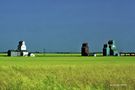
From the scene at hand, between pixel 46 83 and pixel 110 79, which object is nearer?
pixel 46 83

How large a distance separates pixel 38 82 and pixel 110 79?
512 centimetres

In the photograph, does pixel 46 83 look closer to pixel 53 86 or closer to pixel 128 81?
pixel 53 86

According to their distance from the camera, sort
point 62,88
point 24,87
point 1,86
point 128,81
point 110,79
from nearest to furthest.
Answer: point 62,88, point 24,87, point 1,86, point 128,81, point 110,79

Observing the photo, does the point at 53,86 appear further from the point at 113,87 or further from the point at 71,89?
the point at 113,87

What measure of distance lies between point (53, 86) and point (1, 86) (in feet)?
9.57

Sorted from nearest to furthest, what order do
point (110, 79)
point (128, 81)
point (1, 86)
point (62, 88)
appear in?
point (62, 88), point (1, 86), point (128, 81), point (110, 79)

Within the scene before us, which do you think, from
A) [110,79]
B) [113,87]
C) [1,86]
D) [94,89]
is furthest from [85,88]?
[110,79]

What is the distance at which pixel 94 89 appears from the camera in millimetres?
15234

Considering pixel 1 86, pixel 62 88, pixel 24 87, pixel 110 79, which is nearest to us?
pixel 62 88

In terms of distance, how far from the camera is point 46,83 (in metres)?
16.0

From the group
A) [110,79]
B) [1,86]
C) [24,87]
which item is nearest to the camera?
[24,87]

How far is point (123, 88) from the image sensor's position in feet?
54.3

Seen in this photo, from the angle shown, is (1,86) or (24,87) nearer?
(24,87)

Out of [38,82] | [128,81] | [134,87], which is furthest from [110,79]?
[38,82]
